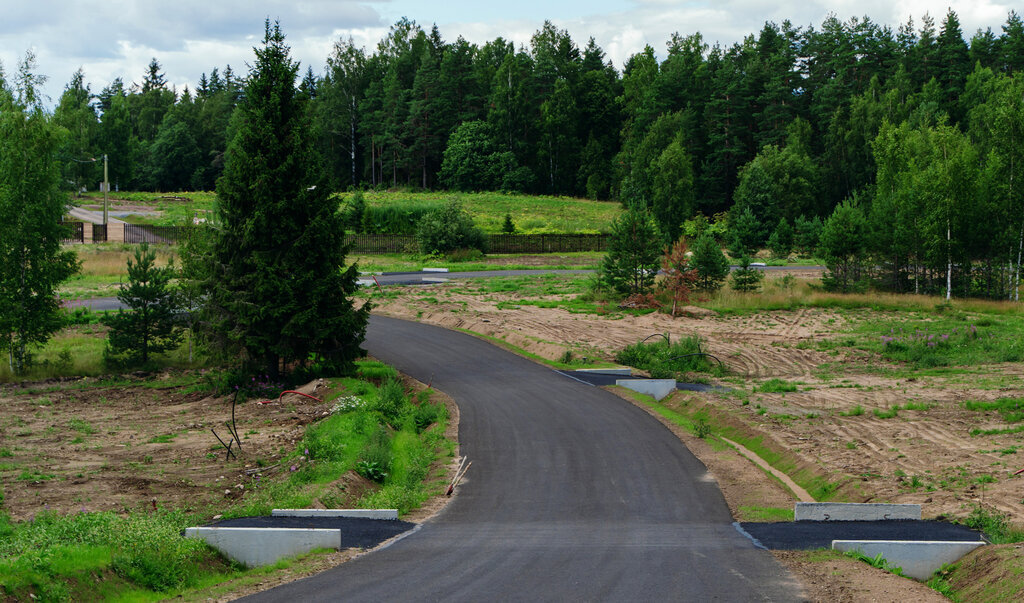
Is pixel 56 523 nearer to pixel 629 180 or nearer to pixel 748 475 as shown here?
pixel 748 475

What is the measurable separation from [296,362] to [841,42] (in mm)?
95574

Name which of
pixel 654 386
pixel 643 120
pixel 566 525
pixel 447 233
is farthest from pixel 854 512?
pixel 643 120

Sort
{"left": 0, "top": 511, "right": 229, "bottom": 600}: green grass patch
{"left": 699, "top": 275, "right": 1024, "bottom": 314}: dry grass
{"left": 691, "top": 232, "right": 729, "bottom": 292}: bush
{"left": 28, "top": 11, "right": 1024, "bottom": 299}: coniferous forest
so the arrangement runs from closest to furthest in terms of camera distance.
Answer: {"left": 0, "top": 511, "right": 229, "bottom": 600}: green grass patch, {"left": 699, "top": 275, "right": 1024, "bottom": 314}: dry grass, {"left": 691, "top": 232, "right": 729, "bottom": 292}: bush, {"left": 28, "top": 11, "right": 1024, "bottom": 299}: coniferous forest

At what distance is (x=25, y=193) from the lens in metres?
30.3

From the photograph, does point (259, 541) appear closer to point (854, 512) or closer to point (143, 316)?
point (854, 512)

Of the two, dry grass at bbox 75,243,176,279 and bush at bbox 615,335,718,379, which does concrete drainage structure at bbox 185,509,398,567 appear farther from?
dry grass at bbox 75,243,176,279

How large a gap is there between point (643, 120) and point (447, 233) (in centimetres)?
5036

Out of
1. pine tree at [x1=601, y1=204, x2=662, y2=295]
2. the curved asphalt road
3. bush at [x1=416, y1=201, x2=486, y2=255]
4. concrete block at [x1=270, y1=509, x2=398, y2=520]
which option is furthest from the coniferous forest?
concrete block at [x1=270, y1=509, x2=398, y2=520]

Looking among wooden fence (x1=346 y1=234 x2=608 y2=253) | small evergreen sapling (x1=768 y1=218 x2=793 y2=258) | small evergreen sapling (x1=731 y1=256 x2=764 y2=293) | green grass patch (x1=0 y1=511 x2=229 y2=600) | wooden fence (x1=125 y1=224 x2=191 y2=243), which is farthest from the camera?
small evergreen sapling (x1=768 y1=218 x2=793 y2=258)

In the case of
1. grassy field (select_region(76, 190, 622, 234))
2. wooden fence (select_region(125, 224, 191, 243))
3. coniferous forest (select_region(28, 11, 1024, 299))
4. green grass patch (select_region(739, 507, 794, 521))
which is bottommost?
green grass patch (select_region(739, 507, 794, 521))

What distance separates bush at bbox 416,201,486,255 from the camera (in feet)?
215

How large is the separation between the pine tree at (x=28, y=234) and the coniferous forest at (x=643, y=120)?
143ft

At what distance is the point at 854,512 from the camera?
15.1 meters

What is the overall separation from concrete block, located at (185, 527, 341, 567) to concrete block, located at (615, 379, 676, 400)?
1615 centimetres
